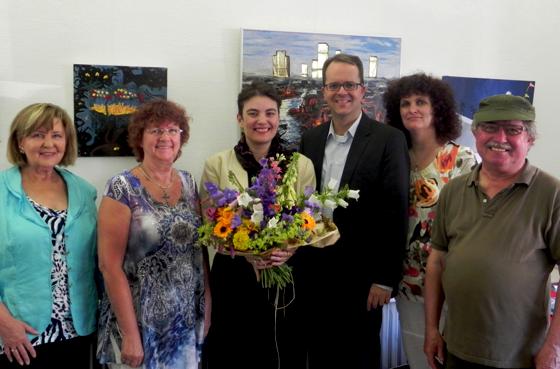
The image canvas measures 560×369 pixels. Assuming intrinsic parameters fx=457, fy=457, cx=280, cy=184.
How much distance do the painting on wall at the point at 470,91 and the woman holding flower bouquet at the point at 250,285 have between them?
1.39 metres

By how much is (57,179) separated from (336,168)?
127 centimetres

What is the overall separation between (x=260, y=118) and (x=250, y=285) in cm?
79

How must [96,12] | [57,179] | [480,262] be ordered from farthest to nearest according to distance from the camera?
[96,12] < [57,179] < [480,262]

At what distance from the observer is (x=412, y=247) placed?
2215 mm

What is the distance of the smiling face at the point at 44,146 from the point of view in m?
1.85

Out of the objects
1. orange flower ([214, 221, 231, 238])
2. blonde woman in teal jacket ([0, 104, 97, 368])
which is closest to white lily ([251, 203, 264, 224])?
orange flower ([214, 221, 231, 238])

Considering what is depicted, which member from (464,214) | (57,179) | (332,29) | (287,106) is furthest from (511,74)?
(57,179)

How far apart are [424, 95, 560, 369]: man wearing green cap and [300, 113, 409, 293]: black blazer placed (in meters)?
0.36

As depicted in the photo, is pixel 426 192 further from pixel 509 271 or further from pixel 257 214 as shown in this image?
pixel 257 214

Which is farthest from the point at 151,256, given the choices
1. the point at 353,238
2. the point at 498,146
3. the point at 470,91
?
the point at 470,91

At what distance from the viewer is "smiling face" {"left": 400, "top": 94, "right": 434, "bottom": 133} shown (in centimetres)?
225

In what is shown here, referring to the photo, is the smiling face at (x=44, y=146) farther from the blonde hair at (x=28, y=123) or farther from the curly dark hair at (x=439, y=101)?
the curly dark hair at (x=439, y=101)

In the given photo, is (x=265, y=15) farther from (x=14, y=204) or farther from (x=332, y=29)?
(x=14, y=204)

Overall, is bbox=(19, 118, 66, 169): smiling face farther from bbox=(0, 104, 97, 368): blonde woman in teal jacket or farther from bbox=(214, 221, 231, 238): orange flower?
bbox=(214, 221, 231, 238): orange flower
